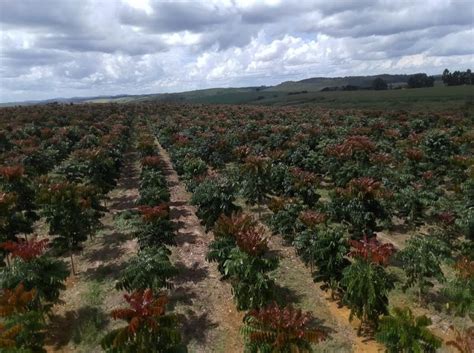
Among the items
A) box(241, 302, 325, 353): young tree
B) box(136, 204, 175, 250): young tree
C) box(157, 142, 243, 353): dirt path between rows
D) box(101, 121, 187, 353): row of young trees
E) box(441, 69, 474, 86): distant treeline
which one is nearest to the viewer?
box(241, 302, 325, 353): young tree

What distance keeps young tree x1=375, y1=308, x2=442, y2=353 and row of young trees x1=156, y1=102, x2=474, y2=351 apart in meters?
0.03

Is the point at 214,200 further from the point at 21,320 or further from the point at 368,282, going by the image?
the point at 21,320

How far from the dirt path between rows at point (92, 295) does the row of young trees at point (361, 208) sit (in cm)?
442

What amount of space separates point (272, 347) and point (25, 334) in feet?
20.9

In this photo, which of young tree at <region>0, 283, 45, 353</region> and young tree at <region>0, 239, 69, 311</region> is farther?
young tree at <region>0, 239, 69, 311</region>

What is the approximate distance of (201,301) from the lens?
15977mm

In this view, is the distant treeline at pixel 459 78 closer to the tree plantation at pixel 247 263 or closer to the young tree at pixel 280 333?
the tree plantation at pixel 247 263

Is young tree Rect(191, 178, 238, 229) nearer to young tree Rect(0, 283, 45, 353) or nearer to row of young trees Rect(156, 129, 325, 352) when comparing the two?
row of young trees Rect(156, 129, 325, 352)

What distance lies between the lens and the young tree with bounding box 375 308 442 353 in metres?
10.4

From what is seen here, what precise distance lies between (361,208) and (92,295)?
11.5 m

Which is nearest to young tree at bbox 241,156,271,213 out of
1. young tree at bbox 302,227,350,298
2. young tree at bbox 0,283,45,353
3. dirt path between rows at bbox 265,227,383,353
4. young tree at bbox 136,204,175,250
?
dirt path between rows at bbox 265,227,383,353

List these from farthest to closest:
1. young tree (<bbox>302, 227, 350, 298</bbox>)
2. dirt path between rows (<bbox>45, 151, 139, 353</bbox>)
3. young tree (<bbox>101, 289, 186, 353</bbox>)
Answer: young tree (<bbox>302, 227, 350, 298</bbox>), dirt path between rows (<bbox>45, 151, 139, 353</bbox>), young tree (<bbox>101, 289, 186, 353</bbox>)

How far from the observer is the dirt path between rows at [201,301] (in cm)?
1372

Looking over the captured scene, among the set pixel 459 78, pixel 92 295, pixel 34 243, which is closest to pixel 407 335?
pixel 92 295
